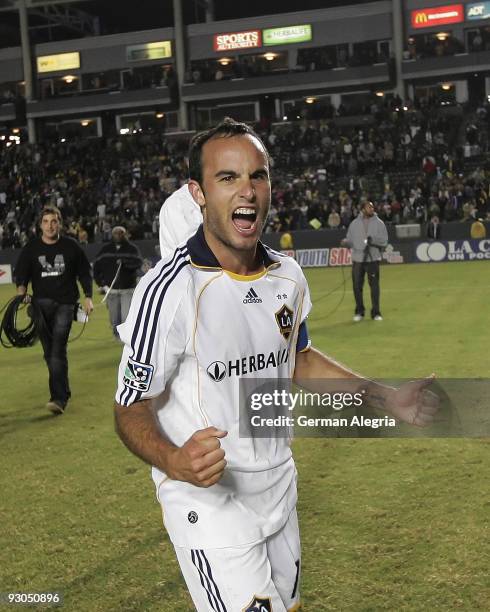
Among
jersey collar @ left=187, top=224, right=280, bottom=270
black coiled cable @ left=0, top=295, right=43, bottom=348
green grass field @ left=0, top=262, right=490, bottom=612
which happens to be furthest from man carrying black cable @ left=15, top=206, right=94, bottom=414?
jersey collar @ left=187, top=224, right=280, bottom=270

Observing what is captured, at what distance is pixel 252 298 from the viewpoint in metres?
2.81

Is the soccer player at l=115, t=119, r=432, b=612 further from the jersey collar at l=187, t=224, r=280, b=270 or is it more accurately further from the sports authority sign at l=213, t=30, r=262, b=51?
the sports authority sign at l=213, t=30, r=262, b=51

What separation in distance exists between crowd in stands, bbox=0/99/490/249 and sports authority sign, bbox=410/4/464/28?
18.4 ft

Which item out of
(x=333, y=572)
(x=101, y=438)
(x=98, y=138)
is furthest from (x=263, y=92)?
(x=333, y=572)

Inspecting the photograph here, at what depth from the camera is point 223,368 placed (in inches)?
106

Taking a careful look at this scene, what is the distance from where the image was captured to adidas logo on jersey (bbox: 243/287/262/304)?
2.79 metres

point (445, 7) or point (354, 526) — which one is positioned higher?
point (445, 7)

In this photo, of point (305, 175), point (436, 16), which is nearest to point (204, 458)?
point (305, 175)

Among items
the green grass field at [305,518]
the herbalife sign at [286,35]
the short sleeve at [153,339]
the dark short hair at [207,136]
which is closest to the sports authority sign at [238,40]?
the herbalife sign at [286,35]

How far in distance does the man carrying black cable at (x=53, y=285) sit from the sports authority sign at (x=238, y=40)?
4498 centimetres

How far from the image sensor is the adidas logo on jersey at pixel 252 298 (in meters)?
2.79

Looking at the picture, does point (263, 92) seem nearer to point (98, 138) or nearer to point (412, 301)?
point (98, 138)

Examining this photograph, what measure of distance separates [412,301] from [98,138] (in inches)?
1521

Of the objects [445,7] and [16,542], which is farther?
[445,7]
